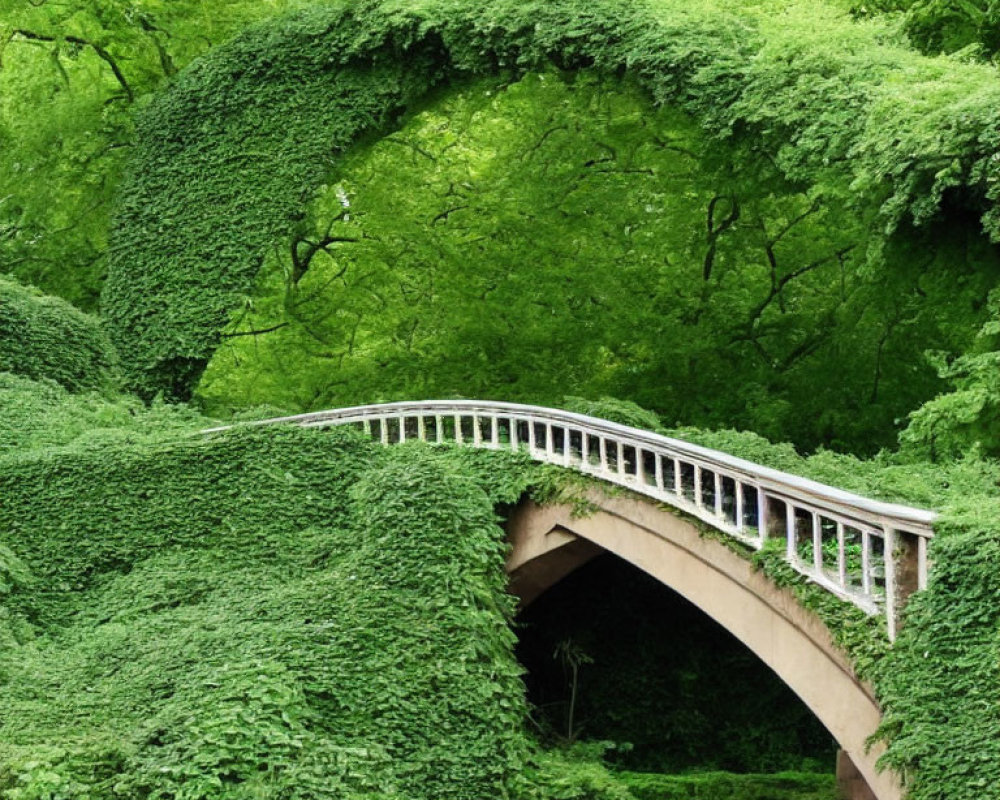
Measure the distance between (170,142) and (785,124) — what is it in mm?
10446

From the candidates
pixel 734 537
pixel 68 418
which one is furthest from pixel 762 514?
pixel 68 418

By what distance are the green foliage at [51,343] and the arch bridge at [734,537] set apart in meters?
4.68

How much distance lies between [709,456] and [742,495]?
1.42 ft

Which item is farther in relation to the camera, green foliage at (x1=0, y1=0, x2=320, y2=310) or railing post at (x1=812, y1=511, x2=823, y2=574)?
green foliage at (x1=0, y1=0, x2=320, y2=310)

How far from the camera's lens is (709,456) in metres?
10.9

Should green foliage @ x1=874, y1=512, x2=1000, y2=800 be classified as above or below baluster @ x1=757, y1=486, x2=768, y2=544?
below

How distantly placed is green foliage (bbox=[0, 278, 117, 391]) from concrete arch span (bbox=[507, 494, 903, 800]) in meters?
8.08

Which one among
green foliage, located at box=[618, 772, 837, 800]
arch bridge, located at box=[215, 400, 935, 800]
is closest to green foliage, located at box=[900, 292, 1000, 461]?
arch bridge, located at box=[215, 400, 935, 800]

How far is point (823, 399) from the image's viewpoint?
22.3 m

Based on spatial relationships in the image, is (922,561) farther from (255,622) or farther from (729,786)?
(729,786)

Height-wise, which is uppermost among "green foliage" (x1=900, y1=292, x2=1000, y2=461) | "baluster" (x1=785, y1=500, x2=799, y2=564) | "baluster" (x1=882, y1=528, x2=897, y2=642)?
"green foliage" (x1=900, y1=292, x2=1000, y2=461)

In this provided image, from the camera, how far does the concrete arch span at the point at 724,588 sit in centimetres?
898

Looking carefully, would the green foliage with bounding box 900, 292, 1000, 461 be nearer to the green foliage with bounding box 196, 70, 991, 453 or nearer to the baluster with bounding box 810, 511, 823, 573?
the baluster with bounding box 810, 511, 823, 573

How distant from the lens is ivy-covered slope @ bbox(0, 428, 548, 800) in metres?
10.1
